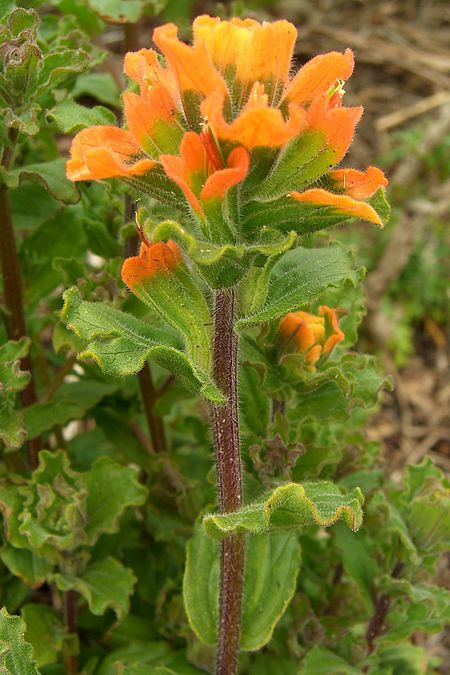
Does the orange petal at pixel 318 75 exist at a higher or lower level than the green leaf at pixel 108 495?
higher

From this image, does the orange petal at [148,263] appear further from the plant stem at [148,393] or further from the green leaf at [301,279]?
the plant stem at [148,393]

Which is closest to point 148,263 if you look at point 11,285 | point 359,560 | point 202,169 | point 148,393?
point 202,169

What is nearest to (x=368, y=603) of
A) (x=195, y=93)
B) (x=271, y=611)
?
(x=271, y=611)

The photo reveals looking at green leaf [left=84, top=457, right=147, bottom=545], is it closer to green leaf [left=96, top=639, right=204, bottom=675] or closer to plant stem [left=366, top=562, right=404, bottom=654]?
green leaf [left=96, top=639, right=204, bottom=675]

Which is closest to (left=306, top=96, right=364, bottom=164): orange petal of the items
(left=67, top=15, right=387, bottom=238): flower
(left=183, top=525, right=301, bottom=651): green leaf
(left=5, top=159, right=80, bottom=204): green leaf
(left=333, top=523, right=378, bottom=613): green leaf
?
(left=67, top=15, right=387, bottom=238): flower

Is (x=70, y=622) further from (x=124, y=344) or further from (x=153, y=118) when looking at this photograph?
(x=153, y=118)

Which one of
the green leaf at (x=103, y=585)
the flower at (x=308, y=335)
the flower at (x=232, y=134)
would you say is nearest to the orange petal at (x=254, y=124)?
the flower at (x=232, y=134)
